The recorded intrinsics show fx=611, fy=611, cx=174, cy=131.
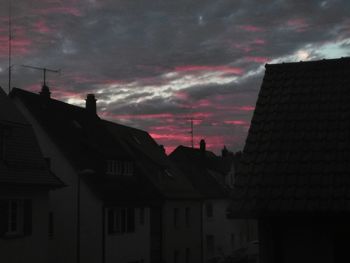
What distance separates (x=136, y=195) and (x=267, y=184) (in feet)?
87.1

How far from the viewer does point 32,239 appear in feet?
86.1

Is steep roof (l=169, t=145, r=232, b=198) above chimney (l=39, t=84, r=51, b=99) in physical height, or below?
below

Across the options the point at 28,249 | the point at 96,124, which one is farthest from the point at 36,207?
the point at 96,124

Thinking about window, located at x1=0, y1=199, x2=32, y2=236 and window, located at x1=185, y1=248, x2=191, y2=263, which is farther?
window, located at x1=185, y1=248, x2=191, y2=263

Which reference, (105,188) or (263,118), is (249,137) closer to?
(263,118)

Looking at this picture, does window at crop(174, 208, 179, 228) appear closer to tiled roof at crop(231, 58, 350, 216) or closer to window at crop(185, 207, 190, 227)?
window at crop(185, 207, 190, 227)

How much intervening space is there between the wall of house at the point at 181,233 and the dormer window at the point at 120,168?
4.27 metres

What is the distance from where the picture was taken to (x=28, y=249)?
84.9ft

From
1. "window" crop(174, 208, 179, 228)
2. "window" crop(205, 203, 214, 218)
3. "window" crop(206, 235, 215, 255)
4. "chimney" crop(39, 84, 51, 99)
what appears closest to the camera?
"chimney" crop(39, 84, 51, 99)

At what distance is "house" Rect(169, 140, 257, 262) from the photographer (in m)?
54.8

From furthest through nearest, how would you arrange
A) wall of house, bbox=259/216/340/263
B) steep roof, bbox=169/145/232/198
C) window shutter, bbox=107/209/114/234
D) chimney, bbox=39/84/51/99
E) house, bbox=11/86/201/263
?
steep roof, bbox=169/145/232/198 → chimney, bbox=39/84/51/99 → window shutter, bbox=107/209/114/234 → house, bbox=11/86/201/263 → wall of house, bbox=259/216/340/263

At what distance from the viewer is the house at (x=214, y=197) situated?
54.8 metres

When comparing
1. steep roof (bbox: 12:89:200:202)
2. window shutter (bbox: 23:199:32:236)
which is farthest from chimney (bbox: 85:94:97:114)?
window shutter (bbox: 23:199:32:236)

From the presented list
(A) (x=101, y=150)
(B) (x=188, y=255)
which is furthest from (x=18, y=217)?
(B) (x=188, y=255)
